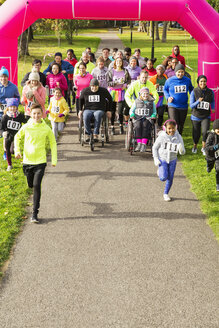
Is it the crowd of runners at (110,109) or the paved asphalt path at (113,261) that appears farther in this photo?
the crowd of runners at (110,109)

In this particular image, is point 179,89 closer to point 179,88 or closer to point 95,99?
point 179,88

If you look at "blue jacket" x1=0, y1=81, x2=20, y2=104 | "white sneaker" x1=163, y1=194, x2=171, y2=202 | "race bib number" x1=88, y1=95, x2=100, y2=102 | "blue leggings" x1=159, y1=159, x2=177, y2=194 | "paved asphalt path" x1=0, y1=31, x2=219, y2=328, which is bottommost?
"paved asphalt path" x1=0, y1=31, x2=219, y2=328

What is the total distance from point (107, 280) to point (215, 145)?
12.2 feet

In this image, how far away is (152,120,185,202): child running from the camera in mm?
8109

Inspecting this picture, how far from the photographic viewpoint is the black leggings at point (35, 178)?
24.3ft

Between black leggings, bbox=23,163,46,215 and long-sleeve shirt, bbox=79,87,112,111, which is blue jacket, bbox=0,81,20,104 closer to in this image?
long-sleeve shirt, bbox=79,87,112,111

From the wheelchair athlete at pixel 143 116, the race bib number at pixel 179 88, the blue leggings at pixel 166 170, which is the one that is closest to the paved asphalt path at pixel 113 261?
the blue leggings at pixel 166 170

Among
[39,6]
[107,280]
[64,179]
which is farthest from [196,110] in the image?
[107,280]

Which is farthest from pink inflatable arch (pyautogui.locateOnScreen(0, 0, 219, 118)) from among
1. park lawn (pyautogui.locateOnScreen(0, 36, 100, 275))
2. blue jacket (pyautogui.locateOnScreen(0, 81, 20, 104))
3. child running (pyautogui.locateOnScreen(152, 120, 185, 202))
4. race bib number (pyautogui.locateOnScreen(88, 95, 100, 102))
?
child running (pyautogui.locateOnScreen(152, 120, 185, 202))

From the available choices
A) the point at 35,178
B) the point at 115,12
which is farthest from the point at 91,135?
the point at 35,178

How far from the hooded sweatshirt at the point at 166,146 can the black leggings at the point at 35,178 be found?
1.96 meters

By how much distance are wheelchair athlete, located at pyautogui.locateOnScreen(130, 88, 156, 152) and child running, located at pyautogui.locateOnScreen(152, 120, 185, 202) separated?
260cm

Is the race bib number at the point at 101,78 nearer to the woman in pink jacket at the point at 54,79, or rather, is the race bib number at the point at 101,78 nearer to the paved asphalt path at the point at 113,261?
the woman in pink jacket at the point at 54,79

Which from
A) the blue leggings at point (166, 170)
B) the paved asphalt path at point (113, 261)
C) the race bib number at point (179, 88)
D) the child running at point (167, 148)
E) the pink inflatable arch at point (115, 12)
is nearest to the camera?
the paved asphalt path at point (113, 261)
